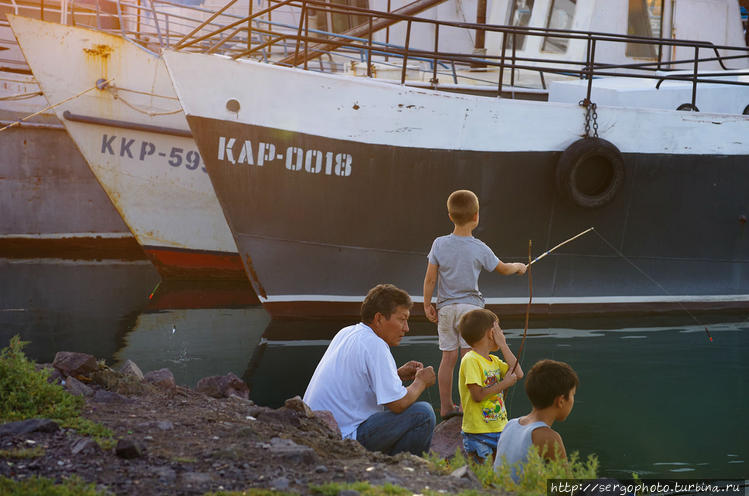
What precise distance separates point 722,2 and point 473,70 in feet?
11.5

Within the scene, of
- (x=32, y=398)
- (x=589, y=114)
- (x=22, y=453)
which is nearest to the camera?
(x=22, y=453)

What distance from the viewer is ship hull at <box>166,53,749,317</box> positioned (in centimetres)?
934

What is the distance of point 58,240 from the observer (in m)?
16.5

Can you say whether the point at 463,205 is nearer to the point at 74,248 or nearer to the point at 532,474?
the point at 532,474

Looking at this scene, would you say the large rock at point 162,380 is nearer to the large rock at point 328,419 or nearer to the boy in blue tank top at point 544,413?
the large rock at point 328,419

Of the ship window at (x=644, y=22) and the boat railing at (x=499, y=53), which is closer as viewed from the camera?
the boat railing at (x=499, y=53)

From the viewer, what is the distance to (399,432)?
185 inches

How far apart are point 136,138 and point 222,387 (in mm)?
7753

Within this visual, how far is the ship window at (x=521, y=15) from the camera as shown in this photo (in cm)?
1239

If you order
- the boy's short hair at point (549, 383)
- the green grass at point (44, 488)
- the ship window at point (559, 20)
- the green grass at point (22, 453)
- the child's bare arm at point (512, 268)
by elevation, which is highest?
the ship window at point (559, 20)

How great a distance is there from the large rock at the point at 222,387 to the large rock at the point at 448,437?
131cm

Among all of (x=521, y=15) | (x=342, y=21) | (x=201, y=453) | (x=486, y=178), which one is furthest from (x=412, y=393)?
(x=342, y=21)

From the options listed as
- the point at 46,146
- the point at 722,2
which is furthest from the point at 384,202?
the point at 46,146

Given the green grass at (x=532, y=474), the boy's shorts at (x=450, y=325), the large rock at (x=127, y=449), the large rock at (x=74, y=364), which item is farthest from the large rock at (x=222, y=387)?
the green grass at (x=532, y=474)
